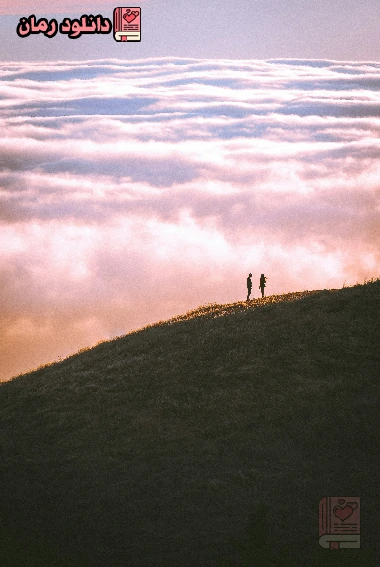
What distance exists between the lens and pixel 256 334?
1704 inches

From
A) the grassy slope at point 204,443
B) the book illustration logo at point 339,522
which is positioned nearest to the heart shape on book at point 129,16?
the grassy slope at point 204,443

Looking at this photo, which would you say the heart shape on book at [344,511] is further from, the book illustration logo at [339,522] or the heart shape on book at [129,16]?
the heart shape on book at [129,16]

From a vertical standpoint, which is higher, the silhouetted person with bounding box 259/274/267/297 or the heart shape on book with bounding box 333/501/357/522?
the silhouetted person with bounding box 259/274/267/297

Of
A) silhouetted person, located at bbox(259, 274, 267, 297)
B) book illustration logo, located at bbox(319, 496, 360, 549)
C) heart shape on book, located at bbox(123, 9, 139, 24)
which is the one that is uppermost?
heart shape on book, located at bbox(123, 9, 139, 24)

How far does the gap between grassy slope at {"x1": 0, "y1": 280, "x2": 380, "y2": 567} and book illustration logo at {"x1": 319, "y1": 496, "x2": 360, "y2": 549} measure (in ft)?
1.30

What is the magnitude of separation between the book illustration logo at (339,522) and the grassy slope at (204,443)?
397mm

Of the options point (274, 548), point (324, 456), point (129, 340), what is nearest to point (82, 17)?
point (129, 340)

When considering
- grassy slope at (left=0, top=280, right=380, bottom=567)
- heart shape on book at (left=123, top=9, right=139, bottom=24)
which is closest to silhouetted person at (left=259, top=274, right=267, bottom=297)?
grassy slope at (left=0, top=280, right=380, bottom=567)

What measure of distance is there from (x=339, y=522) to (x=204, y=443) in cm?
838

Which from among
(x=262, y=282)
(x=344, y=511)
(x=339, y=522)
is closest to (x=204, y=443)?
(x=344, y=511)

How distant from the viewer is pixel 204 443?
32156 mm

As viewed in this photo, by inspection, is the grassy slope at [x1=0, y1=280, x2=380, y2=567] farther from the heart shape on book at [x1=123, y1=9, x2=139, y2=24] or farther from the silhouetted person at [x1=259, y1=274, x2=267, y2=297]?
the heart shape on book at [x1=123, y1=9, x2=139, y2=24]

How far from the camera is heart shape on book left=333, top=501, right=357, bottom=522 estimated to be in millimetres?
26297

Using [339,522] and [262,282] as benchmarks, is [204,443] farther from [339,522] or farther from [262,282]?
[262,282]
